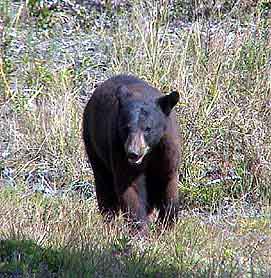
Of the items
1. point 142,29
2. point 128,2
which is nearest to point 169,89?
point 142,29

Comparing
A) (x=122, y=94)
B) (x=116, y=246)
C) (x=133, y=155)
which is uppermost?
(x=122, y=94)

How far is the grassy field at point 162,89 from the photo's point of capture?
7.75 metres

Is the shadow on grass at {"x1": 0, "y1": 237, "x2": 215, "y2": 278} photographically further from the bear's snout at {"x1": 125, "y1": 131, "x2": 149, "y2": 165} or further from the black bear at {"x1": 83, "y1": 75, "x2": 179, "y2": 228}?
the black bear at {"x1": 83, "y1": 75, "x2": 179, "y2": 228}

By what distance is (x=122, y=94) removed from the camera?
746 centimetres

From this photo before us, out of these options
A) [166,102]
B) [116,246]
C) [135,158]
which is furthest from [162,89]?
[116,246]

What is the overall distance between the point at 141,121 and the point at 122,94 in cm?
32

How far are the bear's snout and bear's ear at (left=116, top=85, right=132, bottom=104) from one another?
1.15 ft

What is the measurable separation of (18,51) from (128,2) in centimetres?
166

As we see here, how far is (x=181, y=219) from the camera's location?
8312mm

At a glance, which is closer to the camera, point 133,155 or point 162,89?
point 133,155

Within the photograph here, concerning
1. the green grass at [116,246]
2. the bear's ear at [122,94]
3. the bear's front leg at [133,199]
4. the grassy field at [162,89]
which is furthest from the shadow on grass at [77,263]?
the bear's ear at [122,94]

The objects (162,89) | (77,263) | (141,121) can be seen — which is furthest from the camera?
(162,89)

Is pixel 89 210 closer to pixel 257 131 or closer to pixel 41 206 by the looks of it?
pixel 41 206

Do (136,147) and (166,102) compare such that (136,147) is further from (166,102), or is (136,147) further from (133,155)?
(166,102)
